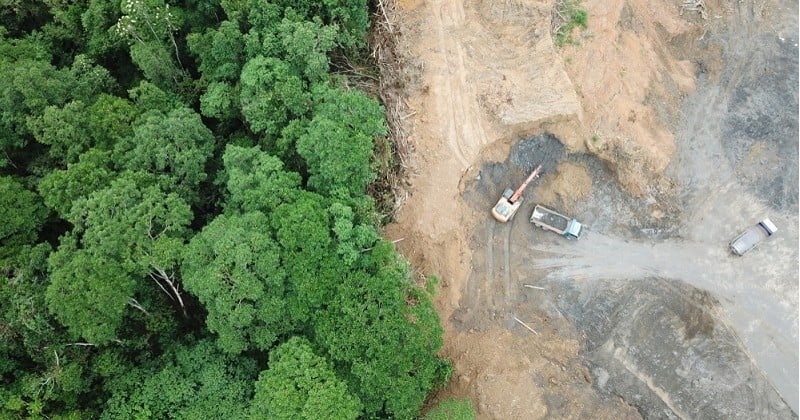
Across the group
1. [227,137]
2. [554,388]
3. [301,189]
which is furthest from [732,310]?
[227,137]

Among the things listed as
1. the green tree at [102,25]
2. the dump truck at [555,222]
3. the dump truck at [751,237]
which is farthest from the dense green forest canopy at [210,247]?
the dump truck at [751,237]

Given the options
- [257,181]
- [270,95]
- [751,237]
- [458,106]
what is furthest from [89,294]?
[751,237]

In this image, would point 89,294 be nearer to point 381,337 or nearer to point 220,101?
point 220,101

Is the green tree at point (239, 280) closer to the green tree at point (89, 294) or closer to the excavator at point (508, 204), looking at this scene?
the green tree at point (89, 294)

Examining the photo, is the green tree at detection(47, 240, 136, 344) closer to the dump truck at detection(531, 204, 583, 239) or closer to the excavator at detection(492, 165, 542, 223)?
the excavator at detection(492, 165, 542, 223)

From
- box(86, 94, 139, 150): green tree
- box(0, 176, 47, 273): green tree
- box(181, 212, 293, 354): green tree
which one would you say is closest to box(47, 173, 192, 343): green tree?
box(181, 212, 293, 354): green tree

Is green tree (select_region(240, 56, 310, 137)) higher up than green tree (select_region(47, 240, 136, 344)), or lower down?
higher up
